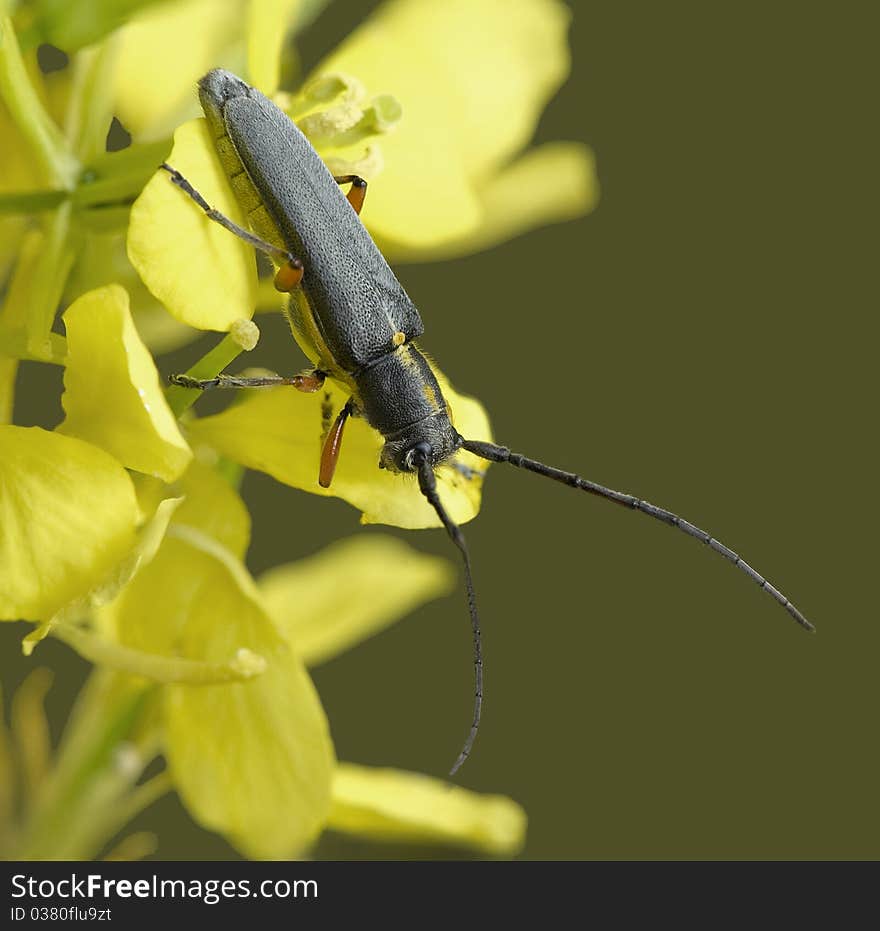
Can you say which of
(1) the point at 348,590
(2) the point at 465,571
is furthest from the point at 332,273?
(1) the point at 348,590

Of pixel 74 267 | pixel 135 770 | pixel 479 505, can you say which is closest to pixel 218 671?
pixel 479 505

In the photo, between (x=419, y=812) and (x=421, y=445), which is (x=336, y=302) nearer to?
(x=421, y=445)

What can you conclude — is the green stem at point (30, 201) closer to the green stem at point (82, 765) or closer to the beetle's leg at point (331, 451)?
the beetle's leg at point (331, 451)

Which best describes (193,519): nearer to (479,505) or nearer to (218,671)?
(218,671)

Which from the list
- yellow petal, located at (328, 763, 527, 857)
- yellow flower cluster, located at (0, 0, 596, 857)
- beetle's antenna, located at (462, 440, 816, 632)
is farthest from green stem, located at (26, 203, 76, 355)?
yellow petal, located at (328, 763, 527, 857)

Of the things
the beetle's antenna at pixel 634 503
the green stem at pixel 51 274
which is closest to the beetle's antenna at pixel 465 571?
the beetle's antenna at pixel 634 503
